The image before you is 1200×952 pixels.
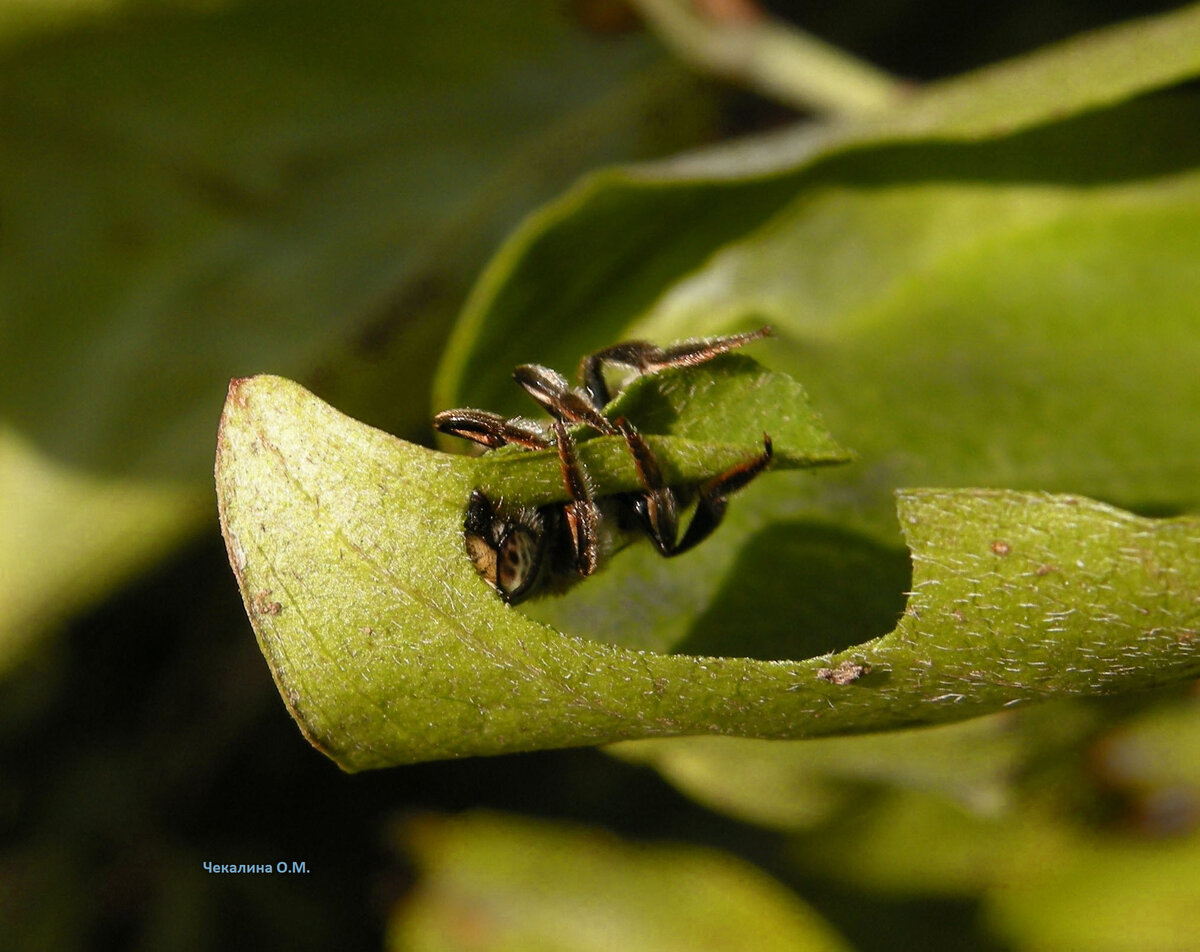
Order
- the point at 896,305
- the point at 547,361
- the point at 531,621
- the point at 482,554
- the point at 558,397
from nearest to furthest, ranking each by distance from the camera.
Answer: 1. the point at 531,621
2. the point at 482,554
3. the point at 558,397
4. the point at 547,361
5. the point at 896,305

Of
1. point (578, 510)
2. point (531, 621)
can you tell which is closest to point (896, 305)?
point (578, 510)

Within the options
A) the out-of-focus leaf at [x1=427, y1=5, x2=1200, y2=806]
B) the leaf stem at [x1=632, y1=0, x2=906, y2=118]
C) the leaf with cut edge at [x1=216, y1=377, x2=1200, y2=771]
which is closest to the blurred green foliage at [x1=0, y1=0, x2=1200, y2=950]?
the out-of-focus leaf at [x1=427, y1=5, x2=1200, y2=806]

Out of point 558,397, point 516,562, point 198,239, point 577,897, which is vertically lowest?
point 577,897

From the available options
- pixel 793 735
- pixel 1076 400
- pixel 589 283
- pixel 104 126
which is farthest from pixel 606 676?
pixel 104 126

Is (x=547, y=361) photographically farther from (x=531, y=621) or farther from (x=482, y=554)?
(x=531, y=621)

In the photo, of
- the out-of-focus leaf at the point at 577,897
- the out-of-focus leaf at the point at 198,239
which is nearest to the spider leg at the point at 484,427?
the out-of-focus leaf at the point at 198,239

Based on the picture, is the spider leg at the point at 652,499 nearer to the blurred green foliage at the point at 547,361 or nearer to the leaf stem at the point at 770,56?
the blurred green foliage at the point at 547,361

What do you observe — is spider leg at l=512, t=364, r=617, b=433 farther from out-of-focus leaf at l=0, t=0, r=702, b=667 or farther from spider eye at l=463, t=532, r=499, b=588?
out-of-focus leaf at l=0, t=0, r=702, b=667
